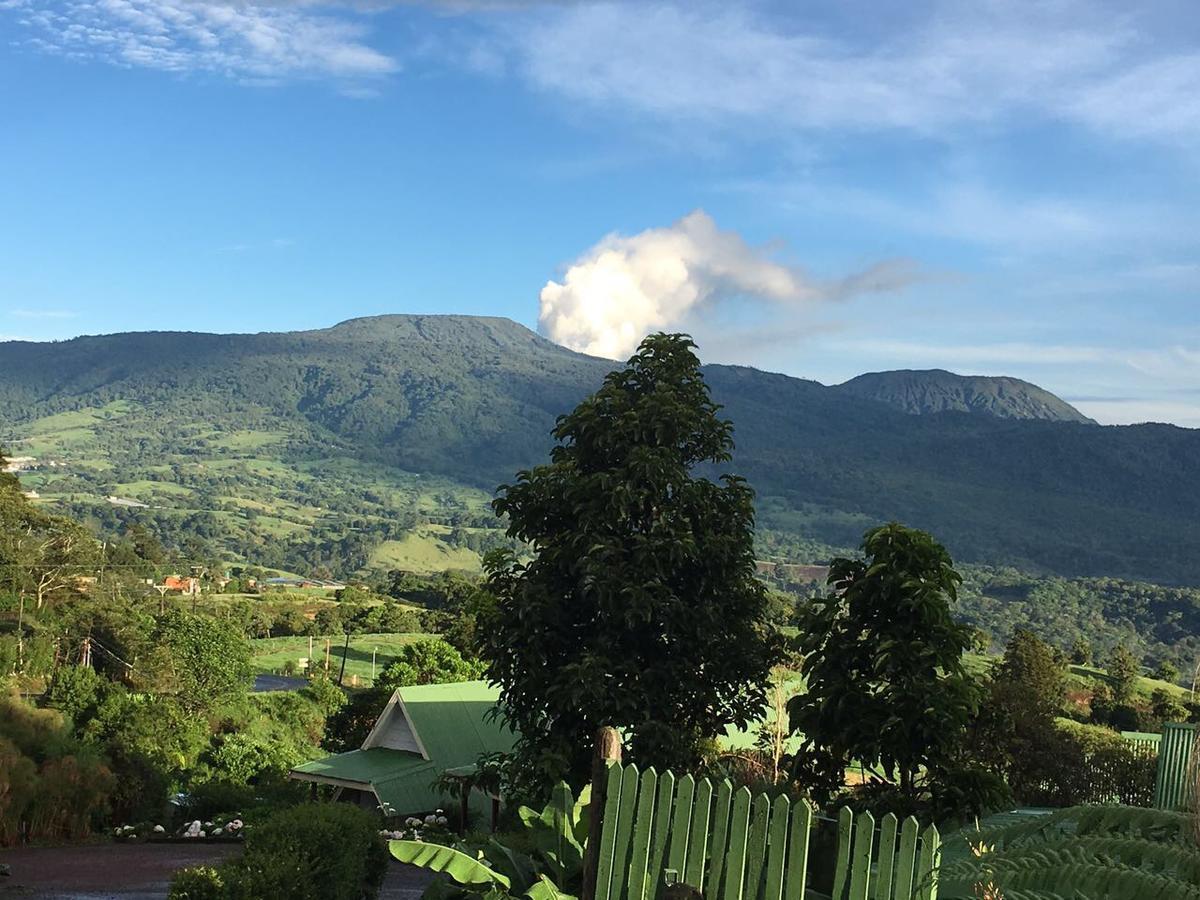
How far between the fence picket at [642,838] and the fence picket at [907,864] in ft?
4.04

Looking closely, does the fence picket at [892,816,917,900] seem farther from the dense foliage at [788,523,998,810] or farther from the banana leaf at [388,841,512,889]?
the dense foliage at [788,523,998,810]

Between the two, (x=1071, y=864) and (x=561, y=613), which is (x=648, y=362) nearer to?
(x=561, y=613)

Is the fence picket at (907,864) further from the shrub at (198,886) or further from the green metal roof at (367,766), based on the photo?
the green metal roof at (367,766)

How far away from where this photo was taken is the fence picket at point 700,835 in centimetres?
529

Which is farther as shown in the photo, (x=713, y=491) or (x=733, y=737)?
(x=733, y=737)

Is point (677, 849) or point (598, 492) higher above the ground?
point (598, 492)

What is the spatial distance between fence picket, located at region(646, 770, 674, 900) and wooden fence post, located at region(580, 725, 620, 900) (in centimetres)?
32

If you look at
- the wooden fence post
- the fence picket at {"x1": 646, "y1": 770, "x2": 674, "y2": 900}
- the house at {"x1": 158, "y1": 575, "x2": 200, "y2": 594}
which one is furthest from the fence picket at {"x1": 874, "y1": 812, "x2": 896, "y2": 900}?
the house at {"x1": 158, "y1": 575, "x2": 200, "y2": 594}

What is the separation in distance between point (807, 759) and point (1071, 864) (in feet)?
16.1

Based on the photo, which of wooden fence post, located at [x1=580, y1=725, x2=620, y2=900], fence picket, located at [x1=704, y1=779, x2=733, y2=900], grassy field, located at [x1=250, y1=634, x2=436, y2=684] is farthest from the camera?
grassy field, located at [x1=250, y1=634, x2=436, y2=684]

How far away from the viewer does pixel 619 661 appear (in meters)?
10.1

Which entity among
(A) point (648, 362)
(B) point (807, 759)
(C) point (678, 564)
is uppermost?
(A) point (648, 362)

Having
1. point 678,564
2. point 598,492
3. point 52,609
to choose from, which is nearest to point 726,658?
point 678,564

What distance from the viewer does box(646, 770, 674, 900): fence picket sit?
18.0 feet
